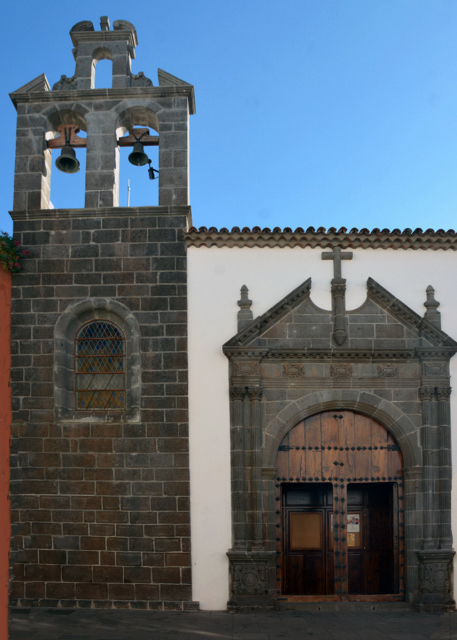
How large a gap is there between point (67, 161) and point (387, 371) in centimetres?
574

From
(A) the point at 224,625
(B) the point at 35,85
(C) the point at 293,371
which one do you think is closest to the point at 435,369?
(C) the point at 293,371

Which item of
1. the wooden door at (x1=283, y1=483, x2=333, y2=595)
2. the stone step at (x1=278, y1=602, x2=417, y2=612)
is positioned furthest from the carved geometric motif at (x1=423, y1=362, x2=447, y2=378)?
the stone step at (x1=278, y1=602, x2=417, y2=612)

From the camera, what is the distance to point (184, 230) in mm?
8664

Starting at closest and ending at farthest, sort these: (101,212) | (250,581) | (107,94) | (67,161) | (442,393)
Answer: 1. (250,581)
2. (442,393)
3. (101,212)
4. (107,94)
5. (67,161)

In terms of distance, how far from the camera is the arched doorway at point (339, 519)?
327 inches

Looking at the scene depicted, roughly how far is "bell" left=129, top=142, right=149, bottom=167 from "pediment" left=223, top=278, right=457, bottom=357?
3152 mm

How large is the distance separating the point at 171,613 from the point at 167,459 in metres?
1.97

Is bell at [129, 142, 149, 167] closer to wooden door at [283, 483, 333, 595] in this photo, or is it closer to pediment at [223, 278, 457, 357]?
pediment at [223, 278, 457, 357]

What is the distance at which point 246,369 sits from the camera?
8.32 metres

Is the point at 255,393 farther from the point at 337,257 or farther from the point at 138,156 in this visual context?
the point at 138,156

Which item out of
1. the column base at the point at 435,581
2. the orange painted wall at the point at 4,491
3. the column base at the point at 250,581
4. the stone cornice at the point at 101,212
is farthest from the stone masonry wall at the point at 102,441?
the column base at the point at 435,581

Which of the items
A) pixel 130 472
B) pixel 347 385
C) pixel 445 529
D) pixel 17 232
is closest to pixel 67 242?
pixel 17 232

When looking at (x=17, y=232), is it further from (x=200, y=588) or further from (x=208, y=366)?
(x=200, y=588)

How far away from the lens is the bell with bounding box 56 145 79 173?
9133 mm
